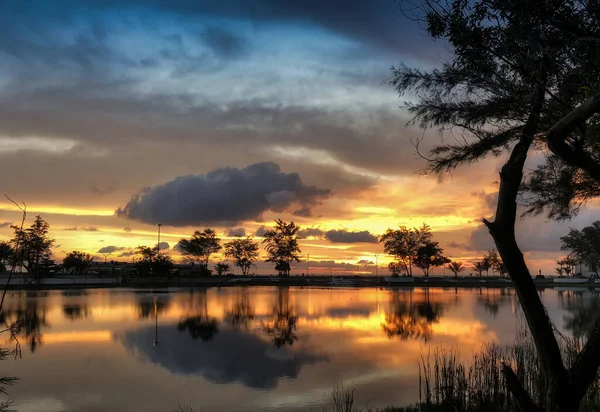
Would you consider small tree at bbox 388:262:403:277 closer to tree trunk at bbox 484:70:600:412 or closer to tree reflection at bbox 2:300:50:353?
tree reflection at bbox 2:300:50:353

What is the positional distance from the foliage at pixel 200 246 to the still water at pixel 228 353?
4996 cm

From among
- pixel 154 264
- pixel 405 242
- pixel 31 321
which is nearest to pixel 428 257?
pixel 405 242

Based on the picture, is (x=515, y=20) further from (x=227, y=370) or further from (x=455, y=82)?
(x=227, y=370)

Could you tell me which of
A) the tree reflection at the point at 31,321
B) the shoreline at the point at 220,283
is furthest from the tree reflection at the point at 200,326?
the shoreline at the point at 220,283

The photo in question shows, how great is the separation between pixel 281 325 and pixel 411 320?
303 inches

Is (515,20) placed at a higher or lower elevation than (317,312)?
higher

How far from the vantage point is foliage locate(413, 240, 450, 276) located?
86.4 metres

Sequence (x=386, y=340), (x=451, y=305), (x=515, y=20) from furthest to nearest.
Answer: (x=451, y=305) < (x=386, y=340) < (x=515, y=20)

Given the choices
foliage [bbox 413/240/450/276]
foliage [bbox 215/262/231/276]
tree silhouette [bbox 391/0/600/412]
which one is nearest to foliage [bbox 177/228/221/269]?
foliage [bbox 215/262/231/276]

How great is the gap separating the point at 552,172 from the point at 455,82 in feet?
18.1

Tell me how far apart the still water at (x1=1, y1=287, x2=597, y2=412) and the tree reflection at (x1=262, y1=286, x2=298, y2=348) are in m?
0.05

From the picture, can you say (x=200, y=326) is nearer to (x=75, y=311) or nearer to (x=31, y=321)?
(x=31, y=321)

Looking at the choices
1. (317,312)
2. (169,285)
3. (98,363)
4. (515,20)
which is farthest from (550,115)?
(169,285)

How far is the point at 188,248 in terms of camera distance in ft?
277
